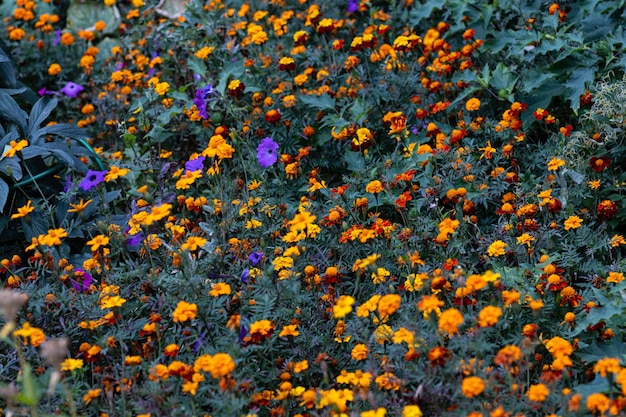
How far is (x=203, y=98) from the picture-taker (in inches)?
140

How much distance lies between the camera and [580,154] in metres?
Result: 3.05

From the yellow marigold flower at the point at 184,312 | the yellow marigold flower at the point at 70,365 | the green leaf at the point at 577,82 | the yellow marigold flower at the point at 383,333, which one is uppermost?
the green leaf at the point at 577,82

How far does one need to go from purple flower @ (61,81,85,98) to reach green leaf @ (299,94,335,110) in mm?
1446

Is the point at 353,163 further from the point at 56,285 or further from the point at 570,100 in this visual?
the point at 56,285

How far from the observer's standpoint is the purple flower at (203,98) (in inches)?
138

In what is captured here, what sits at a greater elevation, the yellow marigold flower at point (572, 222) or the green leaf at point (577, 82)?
the green leaf at point (577, 82)

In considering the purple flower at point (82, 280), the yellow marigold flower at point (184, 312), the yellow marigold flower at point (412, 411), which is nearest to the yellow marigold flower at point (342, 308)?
the yellow marigold flower at point (412, 411)

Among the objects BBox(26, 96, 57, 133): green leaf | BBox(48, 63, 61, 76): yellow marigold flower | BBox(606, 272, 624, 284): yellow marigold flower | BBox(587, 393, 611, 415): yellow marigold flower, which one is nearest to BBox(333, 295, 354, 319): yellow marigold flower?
BBox(587, 393, 611, 415): yellow marigold flower

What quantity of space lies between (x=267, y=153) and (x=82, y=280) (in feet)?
3.22

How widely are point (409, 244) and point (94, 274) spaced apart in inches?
45.3

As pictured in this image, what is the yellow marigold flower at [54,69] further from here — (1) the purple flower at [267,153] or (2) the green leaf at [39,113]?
(1) the purple flower at [267,153]

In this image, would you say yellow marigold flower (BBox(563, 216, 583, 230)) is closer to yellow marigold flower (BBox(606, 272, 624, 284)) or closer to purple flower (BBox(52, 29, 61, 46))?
yellow marigold flower (BBox(606, 272, 624, 284))

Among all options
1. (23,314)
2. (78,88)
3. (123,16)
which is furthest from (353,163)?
(123,16)

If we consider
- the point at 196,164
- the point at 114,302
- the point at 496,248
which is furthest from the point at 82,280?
the point at 496,248
